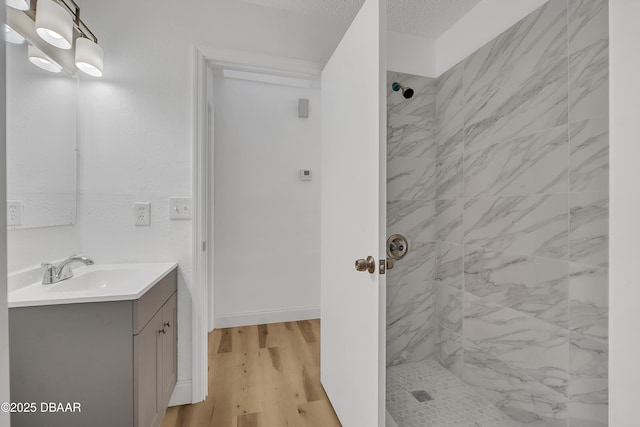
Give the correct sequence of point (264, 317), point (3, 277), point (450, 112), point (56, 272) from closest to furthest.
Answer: point (3, 277), point (56, 272), point (450, 112), point (264, 317)

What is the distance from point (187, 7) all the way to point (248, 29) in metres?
0.35

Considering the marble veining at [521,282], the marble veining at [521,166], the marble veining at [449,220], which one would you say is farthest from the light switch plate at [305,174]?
the marble veining at [521,282]

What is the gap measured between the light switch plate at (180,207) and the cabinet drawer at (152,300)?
1.01 ft

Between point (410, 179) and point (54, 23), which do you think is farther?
point (410, 179)

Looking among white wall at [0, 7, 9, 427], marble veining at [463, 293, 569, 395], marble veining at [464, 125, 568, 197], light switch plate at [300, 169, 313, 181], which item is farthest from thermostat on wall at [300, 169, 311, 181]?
white wall at [0, 7, 9, 427]

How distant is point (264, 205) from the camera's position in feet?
8.69

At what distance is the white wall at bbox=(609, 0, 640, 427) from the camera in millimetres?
781

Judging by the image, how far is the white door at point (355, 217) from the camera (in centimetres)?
101

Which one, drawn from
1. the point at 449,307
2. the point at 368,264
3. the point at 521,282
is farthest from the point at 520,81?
the point at 449,307

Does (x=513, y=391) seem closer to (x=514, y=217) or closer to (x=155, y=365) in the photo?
(x=514, y=217)

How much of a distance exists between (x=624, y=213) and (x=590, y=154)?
0.47 metres

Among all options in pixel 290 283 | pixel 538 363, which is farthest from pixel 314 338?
pixel 538 363

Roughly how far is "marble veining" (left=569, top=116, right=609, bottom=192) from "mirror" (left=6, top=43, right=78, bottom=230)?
2.34m

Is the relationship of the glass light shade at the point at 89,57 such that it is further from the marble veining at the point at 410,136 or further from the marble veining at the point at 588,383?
the marble veining at the point at 588,383
